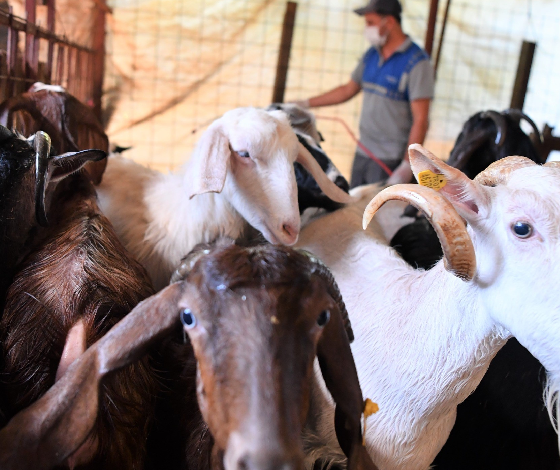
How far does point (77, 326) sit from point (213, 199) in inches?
40.3

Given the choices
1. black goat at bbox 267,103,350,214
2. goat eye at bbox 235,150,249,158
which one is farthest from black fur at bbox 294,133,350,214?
goat eye at bbox 235,150,249,158

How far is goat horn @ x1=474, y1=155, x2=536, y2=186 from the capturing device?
4.53 feet

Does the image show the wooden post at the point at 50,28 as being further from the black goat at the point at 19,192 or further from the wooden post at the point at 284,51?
the wooden post at the point at 284,51

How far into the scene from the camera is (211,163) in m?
1.90

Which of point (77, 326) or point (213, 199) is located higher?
point (213, 199)

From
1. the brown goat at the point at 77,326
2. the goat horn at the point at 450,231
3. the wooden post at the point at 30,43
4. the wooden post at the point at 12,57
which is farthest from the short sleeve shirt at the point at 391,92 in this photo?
the brown goat at the point at 77,326

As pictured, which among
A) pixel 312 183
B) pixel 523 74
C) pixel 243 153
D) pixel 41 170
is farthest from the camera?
pixel 523 74

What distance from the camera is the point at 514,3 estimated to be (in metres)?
6.23

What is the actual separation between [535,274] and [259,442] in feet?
2.34

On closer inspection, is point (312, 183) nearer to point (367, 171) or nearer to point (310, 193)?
point (310, 193)

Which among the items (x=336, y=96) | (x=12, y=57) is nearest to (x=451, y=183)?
(x=12, y=57)

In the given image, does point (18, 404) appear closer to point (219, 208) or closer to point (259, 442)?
point (259, 442)

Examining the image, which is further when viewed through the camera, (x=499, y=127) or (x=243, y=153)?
(x=499, y=127)

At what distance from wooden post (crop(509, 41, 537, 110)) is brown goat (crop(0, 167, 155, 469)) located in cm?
519
